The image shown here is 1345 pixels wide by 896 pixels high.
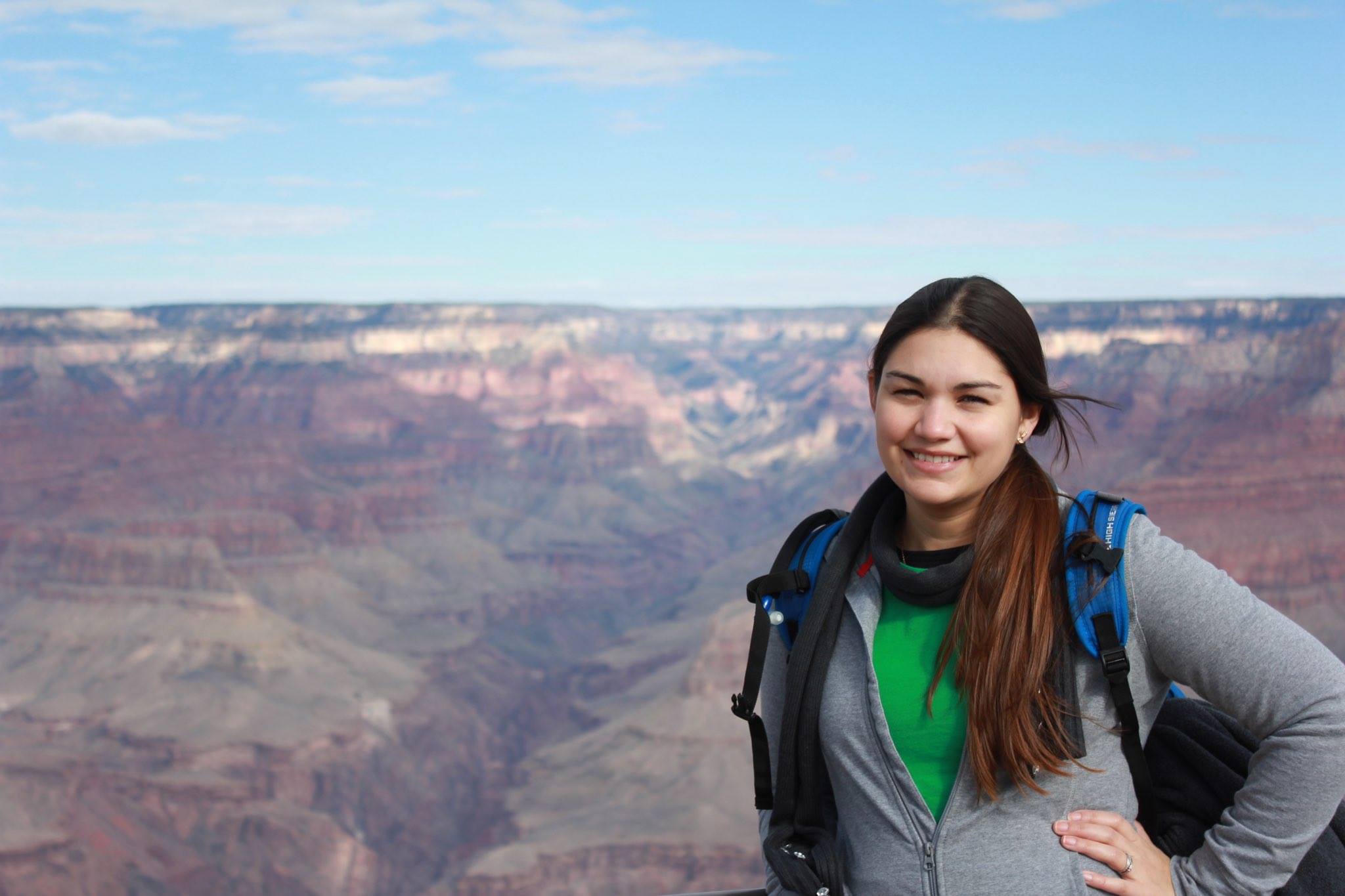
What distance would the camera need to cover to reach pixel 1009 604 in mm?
2465

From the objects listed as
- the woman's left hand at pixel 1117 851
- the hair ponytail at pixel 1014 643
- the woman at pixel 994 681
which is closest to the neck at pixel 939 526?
the woman at pixel 994 681

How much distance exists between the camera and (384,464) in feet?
350

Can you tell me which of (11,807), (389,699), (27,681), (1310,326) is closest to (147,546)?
(27,681)

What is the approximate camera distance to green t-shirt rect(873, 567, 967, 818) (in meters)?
2.61

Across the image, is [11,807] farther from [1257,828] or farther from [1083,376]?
[1083,376]

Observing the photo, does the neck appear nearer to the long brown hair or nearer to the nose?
the long brown hair

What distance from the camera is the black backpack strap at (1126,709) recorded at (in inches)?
94.3

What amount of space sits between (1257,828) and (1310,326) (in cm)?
7045

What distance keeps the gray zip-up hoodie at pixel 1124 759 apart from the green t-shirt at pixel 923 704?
0.03 meters

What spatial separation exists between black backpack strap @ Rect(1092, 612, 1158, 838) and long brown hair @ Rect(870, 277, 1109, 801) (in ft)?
0.32

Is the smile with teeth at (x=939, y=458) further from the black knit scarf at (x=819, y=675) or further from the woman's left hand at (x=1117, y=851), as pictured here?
the woman's left hand at (x=1117, y=851)

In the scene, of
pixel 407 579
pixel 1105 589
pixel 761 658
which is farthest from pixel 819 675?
pixel 407 579

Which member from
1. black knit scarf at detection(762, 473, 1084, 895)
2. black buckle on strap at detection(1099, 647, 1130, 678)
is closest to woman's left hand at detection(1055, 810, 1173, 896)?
black buckle on strap at detection(1099, 647, 1130, 678)

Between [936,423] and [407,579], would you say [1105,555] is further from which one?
[407,579]
